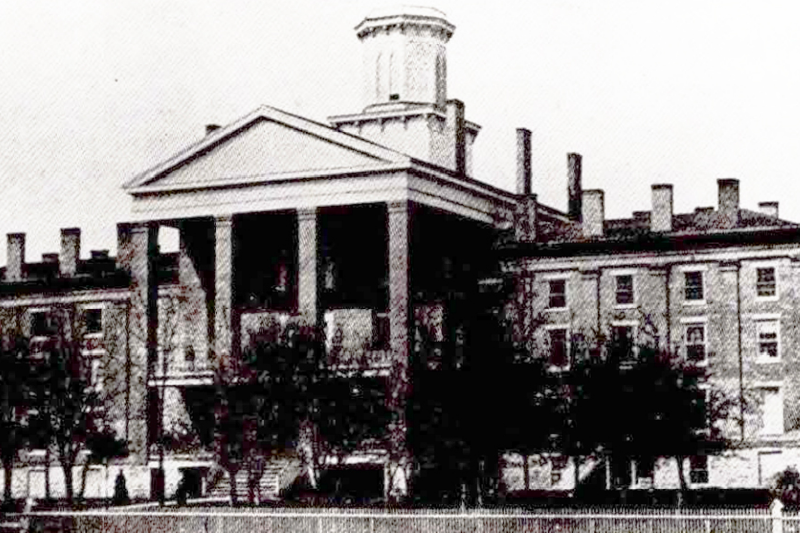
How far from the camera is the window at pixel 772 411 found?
68.1m

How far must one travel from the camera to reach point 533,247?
74.7 meters

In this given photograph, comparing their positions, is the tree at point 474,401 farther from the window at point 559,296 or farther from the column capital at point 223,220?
the column capital at point 223,220

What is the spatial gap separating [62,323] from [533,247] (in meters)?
21.9

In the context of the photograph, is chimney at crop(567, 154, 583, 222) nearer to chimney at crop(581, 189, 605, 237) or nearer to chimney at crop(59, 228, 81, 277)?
chimney at crop(581, 189, 605, 237)

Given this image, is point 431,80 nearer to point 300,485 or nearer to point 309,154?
point 309,154

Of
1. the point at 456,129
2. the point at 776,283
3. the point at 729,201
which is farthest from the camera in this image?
the point at 456,129

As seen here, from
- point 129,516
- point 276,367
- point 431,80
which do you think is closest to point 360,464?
point 276,367

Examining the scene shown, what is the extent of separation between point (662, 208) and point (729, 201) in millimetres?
2850

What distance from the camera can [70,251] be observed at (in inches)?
3356

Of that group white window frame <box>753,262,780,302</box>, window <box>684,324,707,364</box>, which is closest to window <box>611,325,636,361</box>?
window <box>684,324,707,364</box>

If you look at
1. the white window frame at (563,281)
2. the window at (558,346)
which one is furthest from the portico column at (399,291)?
the white window frame at (563,281)

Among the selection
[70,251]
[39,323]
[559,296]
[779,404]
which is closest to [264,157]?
[559,296]

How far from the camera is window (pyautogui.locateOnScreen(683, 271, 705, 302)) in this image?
233ft

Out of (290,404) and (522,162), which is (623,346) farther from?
(522,162)
